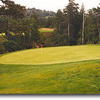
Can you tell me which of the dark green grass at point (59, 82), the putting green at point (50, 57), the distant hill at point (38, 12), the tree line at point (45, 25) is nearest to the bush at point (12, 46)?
the tree line at point (45, 25)

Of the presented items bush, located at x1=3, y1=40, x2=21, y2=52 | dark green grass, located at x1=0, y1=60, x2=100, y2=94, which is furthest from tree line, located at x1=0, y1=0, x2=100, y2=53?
dark green grass, located at x1=0, y1=60, x2=100, y2=94

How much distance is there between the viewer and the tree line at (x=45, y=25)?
22.2ft

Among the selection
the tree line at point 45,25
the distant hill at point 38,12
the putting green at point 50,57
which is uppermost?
the distant hill at point 38,12

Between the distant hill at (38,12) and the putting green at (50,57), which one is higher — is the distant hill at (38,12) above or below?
above

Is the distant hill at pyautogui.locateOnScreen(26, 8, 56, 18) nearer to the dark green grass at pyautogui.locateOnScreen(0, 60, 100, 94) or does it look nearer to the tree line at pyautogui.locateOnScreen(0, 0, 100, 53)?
the tree line at pyautogui.locateOnScreen(0, 0, 100, 53)

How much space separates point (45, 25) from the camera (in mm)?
8031

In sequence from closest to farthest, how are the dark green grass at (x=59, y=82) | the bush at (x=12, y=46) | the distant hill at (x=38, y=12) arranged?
1. the dark green grass at (x=59, y=82)
2. the distant hill at (x=38, y=12)
3. the bush at (x=12, y=46)

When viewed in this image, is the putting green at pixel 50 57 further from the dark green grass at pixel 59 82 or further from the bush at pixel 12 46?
the dark green grass at pixel 59 82

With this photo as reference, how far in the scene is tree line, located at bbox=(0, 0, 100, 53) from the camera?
6758 mm

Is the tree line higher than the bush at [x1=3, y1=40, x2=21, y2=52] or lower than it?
higher

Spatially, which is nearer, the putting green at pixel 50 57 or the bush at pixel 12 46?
the putting green at pixel 50 57

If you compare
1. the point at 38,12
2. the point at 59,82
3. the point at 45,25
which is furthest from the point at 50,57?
the point at 59,82

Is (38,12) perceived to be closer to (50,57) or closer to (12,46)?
(12,46)

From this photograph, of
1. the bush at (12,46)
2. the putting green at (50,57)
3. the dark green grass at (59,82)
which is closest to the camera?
the dark green grass at (59,82)
